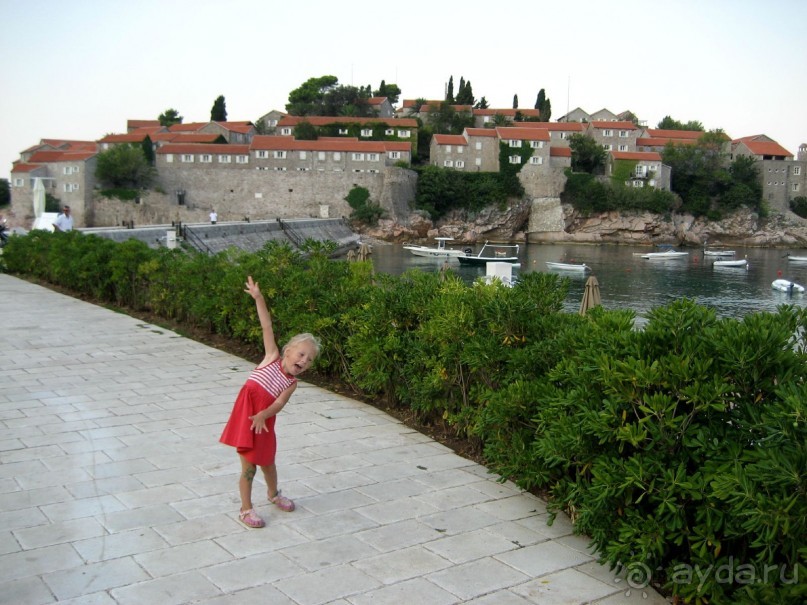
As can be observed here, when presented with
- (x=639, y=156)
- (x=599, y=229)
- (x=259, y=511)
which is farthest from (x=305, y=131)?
(x=259, y=511)

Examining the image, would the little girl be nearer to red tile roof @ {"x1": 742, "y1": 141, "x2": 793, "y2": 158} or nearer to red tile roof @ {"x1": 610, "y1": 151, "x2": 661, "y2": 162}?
red tile roof @ {"x1": 610, "y1": 151, "x2": 661, "y2": 162}

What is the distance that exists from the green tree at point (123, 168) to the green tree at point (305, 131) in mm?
14677

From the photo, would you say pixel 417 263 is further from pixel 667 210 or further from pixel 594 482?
pixel 594 482

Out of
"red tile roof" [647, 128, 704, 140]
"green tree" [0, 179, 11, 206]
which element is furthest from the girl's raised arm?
"red tile roof" [647, 128, 704, 140]

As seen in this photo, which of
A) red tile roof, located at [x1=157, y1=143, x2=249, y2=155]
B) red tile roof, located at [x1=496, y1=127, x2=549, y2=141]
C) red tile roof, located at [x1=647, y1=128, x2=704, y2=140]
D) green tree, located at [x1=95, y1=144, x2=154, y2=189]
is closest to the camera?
green tree, located at [x1=95, y1=144, x2=154, y2=189]

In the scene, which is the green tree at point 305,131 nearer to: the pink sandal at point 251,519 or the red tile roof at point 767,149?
the red tile roof at point 767,149

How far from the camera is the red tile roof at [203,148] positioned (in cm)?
6525

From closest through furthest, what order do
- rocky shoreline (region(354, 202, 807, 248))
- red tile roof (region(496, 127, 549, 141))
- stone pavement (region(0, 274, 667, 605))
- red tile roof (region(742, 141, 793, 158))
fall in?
stone pavement (region(0, 274, 667, 605)) → rocky shoreline (region(354, 202, 807, 248)) → red tile roof (region(496, 127, 549, 141)) → red tile roof (region(742, 141, 793, 158))

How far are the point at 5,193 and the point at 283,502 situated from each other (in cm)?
7309

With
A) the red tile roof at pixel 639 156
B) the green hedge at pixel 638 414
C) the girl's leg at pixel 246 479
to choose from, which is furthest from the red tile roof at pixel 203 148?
the girl's leg at pixel 246 479

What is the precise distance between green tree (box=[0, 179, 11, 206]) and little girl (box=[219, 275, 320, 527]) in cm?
7167

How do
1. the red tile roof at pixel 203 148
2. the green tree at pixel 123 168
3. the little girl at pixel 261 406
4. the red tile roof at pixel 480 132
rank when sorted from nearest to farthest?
the little girl at pixel 261 406 < the green tree at pixel 123 168 < the red tile roof at pixel 203 148 < the red tile roof at pixel 480 132

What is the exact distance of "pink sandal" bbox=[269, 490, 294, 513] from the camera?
4.33 meters

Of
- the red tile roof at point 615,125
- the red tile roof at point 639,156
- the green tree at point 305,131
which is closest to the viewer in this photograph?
the red tile roof at point 639,156
